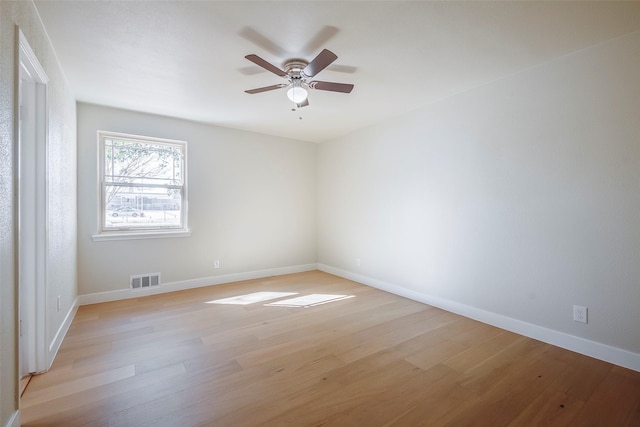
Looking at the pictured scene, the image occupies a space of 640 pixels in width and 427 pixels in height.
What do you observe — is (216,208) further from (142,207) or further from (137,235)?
(137,235)

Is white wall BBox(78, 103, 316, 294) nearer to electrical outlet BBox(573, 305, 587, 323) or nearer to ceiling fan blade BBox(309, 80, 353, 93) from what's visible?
ceiling fan blade BBox(309, 80, 353, 93)

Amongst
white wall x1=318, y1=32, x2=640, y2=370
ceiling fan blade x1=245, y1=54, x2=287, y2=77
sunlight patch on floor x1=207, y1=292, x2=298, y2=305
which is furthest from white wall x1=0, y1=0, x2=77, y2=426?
white wall x1=318, y1=32, x2=640, y2=370

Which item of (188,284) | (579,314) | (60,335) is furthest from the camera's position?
(188,284)

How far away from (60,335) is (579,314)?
4.42 meters

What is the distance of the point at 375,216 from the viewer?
14.1 feet

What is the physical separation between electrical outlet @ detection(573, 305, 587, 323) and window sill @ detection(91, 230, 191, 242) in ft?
14.5

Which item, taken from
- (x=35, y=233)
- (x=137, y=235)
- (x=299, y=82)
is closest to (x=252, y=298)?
(x=137, y=235)

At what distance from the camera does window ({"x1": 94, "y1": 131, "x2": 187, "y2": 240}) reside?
12.0ft

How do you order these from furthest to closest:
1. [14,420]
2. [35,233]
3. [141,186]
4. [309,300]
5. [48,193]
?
[141,186] → [309,300] → [48,193] → [35,233] → [14,420]

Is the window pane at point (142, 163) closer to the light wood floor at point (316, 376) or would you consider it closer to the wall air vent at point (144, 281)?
the wall air vent at point (144, 281)

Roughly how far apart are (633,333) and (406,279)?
6.81 ft

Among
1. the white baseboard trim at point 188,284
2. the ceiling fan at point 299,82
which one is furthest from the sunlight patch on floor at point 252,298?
the ceiling fan at point 299,82

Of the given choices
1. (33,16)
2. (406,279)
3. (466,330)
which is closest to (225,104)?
(33,16)

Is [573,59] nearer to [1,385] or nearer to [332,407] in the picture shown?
[332,407]
